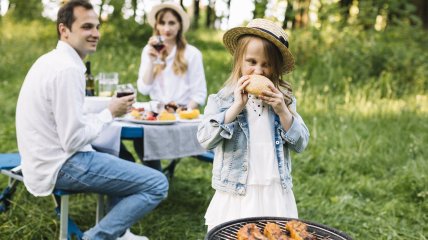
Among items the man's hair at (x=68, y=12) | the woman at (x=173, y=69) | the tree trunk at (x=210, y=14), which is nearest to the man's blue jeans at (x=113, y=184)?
the man's hair at (x=68, y=12)

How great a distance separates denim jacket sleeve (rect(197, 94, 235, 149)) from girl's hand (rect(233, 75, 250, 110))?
0.45ft

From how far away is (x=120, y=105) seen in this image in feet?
11.6

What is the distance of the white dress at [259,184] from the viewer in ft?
8.86

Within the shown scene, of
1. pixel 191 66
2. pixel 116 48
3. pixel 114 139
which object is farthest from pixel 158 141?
pixel 116 48

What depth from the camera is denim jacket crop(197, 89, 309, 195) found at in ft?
8.69

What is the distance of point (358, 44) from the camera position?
1005 centimetres

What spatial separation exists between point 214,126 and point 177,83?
96.8 inches

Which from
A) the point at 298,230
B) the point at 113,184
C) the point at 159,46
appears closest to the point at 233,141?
the point at 298,230

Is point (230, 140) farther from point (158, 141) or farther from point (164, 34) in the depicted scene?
point (164, 34)

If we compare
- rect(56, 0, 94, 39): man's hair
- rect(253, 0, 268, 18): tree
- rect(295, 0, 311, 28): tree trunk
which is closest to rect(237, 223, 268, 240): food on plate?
rect(56, 0, 94, 39): man's hair

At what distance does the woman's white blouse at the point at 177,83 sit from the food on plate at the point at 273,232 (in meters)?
2.92

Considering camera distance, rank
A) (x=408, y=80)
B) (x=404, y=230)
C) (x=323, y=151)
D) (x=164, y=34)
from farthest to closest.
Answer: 1. (x=408, y=80)
2. (x=323, y=151)
3. (x=164, y=34)
4. (x=404, y=230)

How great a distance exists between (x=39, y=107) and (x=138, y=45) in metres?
9.51

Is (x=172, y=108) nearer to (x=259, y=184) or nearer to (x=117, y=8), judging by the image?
(x=259, y=184)
